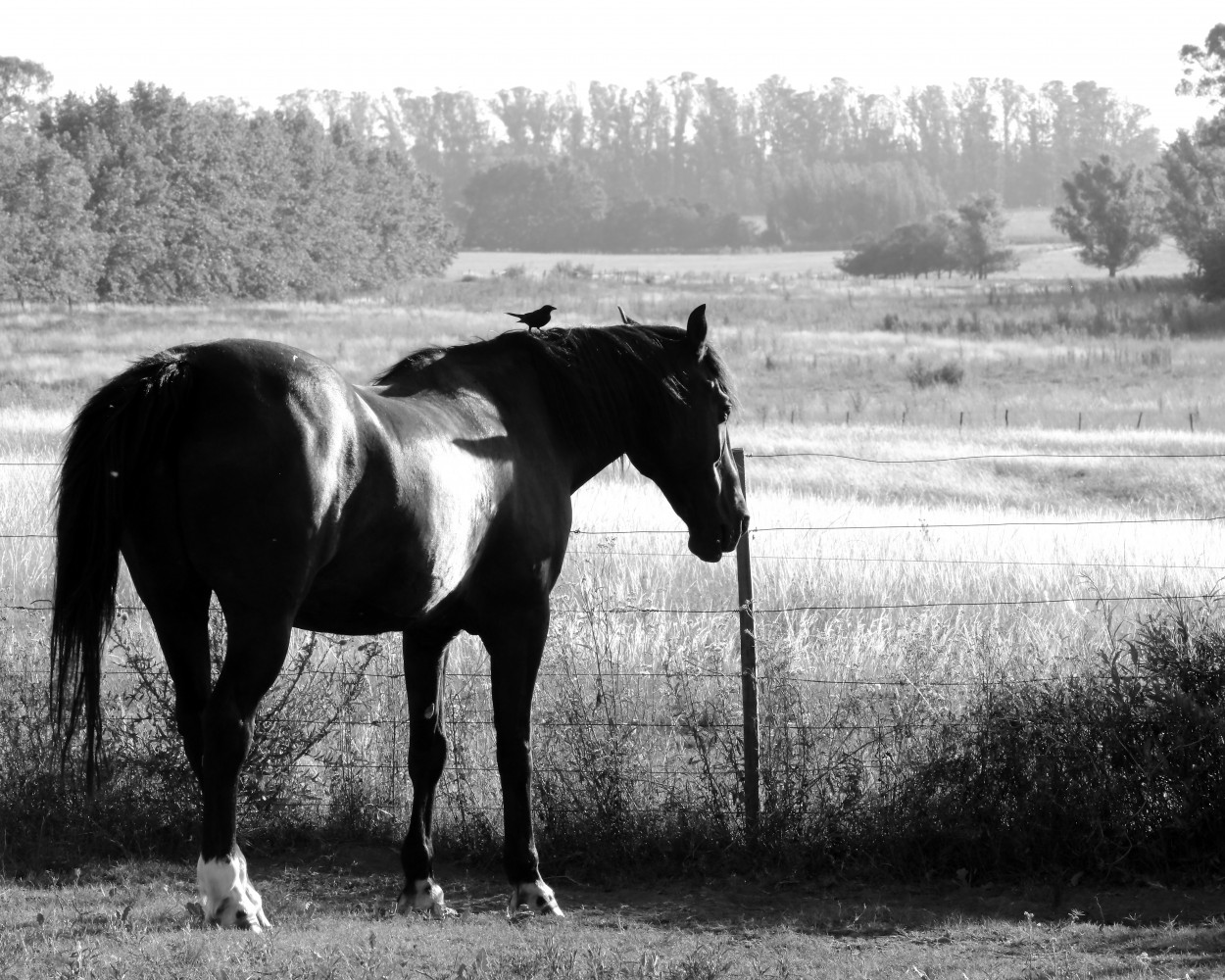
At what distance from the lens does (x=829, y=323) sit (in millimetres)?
56594

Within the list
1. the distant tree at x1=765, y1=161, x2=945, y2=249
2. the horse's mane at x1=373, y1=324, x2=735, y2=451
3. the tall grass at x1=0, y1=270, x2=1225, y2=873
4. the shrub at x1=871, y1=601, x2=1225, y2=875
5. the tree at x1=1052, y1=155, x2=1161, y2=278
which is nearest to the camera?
the horse's mane at x1=373, y1=324, x2=735, y2=451

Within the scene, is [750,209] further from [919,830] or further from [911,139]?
[919,830]

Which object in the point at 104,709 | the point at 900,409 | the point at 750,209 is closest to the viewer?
the point at 104,709

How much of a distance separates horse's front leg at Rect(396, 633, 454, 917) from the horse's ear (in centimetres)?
154

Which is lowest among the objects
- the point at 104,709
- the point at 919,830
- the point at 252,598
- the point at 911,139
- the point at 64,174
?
the point at 919,830

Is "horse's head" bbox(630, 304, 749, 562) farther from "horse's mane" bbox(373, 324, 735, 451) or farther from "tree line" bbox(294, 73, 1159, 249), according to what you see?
"tree line" bbox(294, 73, 1159, 249)

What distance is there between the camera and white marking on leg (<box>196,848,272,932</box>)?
13.8 ft

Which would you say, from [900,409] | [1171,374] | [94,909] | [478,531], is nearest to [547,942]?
[478,531]

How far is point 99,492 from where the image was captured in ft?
13.3

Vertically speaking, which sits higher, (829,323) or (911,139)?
(911,139)

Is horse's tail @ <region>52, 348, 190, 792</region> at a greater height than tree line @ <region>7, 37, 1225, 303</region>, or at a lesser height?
lesser

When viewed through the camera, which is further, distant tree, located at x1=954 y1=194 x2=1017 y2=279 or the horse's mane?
distant tree, located at x1=954 y1=194 x2=1017 y2=279

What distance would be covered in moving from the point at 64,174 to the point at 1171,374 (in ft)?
138

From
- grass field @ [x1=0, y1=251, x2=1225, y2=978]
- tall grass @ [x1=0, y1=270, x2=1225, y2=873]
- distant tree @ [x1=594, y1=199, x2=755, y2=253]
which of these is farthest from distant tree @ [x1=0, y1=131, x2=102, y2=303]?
distant tree @ [x1=594, y1=199, x2=755, y2=253]
